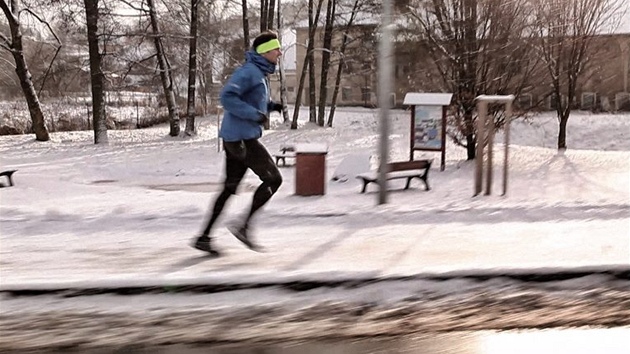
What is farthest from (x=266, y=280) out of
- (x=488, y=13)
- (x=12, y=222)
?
(x=488, y=13)

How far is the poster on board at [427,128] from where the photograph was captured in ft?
55.7

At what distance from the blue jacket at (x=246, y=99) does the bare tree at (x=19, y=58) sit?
23837 mm

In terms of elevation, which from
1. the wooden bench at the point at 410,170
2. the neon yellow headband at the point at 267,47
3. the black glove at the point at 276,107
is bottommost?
the wooden bench at the point at 410,170

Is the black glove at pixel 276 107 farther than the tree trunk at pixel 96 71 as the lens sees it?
No

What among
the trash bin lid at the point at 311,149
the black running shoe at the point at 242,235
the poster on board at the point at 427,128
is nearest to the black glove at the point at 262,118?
the black running shoe at the point at 242,235

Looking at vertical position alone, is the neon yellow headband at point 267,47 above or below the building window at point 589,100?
above

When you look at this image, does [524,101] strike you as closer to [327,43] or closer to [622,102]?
[327,43]

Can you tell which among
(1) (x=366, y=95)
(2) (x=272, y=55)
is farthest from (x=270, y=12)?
(1) (x=366, y=95)

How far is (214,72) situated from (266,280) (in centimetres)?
3549

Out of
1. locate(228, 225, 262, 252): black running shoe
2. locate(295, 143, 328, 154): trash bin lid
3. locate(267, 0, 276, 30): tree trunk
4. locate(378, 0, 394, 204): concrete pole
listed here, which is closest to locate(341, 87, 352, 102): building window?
locate(267, 0, 276, 30): tree trunk

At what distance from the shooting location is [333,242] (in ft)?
20.5

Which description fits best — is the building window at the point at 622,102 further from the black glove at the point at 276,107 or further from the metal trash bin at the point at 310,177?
the black glove at the point at 276,107

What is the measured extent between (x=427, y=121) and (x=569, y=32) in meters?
8.71

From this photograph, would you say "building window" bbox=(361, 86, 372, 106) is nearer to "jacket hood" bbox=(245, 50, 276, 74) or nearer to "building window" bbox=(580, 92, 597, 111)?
"building window" bbox=(580, 92, 597, 111)
